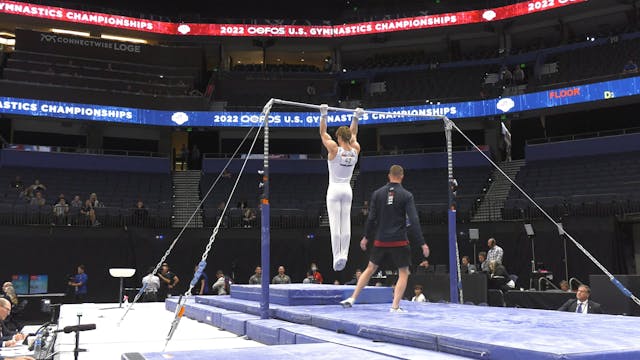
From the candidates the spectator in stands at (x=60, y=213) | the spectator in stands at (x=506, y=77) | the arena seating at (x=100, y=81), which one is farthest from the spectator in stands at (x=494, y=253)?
the arena seating at (x=100, y=81)

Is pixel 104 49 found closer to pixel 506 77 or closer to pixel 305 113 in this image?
pixel 305 113

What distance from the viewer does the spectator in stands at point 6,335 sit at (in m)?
7.92

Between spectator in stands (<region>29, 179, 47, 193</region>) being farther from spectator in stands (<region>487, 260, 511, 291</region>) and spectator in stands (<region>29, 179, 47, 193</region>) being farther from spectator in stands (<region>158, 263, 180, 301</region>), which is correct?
spectator in stands (<region>487, 260, 511, 291</region>)

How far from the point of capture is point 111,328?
32.5 ft

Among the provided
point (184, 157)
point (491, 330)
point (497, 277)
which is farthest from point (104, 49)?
point (491, 330)

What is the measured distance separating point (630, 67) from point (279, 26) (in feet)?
59.9

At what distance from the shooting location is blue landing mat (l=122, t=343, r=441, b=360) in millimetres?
4629

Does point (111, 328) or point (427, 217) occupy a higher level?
point (427, 217)

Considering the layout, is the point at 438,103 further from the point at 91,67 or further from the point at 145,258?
the point at 91,67

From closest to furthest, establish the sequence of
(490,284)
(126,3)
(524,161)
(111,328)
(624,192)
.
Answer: (111,328), (490,284), (624,192), (524,161), (126,3)

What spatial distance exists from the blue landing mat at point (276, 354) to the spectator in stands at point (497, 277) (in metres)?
10.4

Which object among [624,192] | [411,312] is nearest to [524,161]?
[624,192]

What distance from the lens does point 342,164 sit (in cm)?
862

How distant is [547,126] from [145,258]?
72.2 ft
